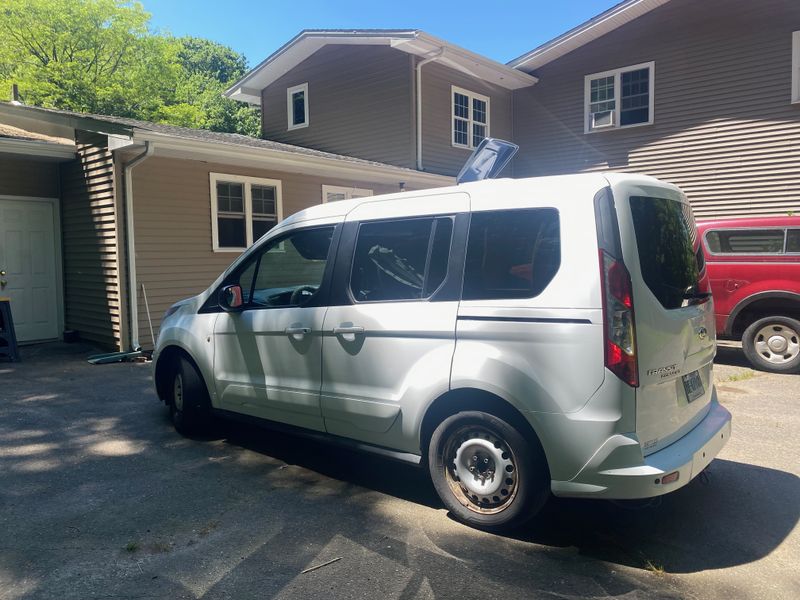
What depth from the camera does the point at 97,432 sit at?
217 inches

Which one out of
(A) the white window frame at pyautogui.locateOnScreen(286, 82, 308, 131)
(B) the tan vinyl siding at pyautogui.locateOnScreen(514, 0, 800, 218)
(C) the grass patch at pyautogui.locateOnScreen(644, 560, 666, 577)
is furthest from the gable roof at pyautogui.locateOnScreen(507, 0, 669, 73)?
(C) the grass patch at pyautogui.locateOnScreen(644, 560, 666, 577)

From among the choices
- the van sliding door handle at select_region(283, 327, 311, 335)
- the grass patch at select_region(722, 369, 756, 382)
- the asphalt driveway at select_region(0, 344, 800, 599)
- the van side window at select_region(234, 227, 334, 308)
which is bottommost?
the asphalt driveway at select_region(0, 344, 800, 599)

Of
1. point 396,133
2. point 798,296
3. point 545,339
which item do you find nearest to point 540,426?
point 545,339

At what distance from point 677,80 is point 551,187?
12.5 meters

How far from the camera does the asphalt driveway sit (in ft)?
9.82

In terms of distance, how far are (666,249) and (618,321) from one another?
689 millimetres

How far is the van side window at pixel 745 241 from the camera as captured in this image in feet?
25.6

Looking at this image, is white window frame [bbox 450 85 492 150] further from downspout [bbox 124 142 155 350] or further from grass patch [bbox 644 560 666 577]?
grass patch [bbox 644 560 666 577]

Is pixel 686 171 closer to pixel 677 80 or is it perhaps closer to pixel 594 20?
pixel 677 80

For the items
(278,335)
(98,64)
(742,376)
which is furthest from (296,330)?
(98,64)

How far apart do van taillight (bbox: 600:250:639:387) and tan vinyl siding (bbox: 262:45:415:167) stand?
1139 cm

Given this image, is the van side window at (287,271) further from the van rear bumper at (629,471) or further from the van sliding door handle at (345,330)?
the van rear bumper at (629,471)

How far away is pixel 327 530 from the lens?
11.7 ft

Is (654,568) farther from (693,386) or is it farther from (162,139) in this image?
(162,139)
